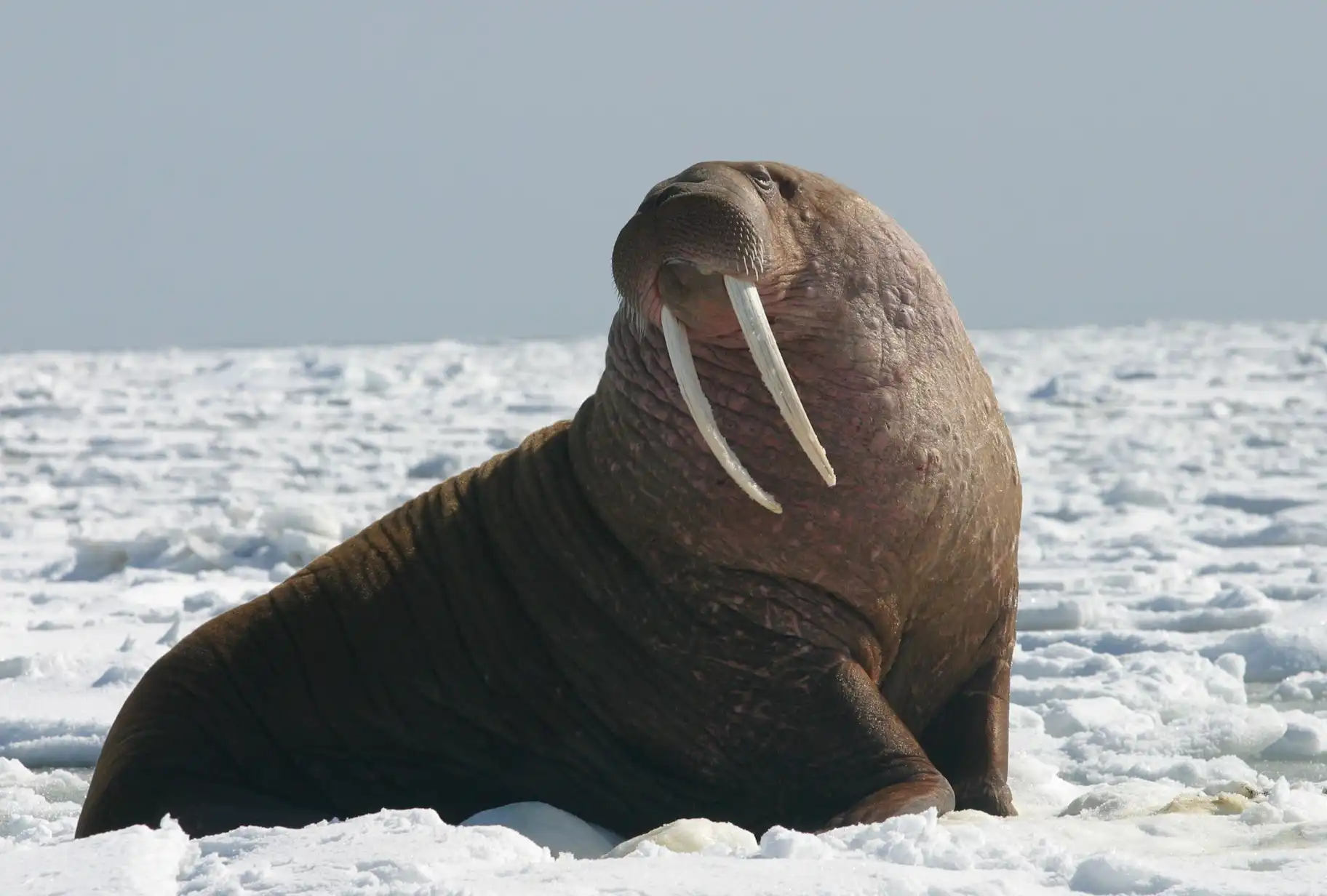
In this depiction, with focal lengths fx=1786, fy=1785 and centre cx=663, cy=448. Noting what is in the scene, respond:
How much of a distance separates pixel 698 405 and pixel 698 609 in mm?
520

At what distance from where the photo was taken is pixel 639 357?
396 centimetres

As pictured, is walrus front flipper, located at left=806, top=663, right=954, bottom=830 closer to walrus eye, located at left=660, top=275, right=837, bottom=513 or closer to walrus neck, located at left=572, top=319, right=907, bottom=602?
walrus neck, located at left=572, top=319, right=907, bottom=602

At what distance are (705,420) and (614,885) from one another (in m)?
1.25

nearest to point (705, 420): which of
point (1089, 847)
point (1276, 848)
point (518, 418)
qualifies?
point (1089, 847)

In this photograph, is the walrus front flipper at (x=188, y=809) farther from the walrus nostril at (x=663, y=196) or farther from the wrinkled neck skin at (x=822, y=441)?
the walrus nostril at (x=663, y=196)

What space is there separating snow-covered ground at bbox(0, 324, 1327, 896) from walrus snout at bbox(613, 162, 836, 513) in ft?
2.80

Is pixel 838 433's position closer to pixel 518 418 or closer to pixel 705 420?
pixel 705 420

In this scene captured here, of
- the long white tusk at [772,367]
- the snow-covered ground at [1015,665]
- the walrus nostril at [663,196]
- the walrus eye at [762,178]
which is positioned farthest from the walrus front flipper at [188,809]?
the walrus eye at [762,178]

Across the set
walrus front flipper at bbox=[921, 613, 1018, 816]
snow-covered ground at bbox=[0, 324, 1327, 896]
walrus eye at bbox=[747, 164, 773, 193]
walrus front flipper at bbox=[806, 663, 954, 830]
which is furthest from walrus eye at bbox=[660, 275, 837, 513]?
snow-covered ground at bbox=[0, 324, 1327, 896]

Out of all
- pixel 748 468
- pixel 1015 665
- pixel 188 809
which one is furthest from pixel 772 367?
pixel 1015 665

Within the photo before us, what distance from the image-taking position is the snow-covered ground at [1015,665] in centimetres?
266

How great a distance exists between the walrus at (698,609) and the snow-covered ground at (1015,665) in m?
0.28

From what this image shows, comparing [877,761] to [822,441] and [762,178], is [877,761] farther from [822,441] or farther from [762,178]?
[762,178]

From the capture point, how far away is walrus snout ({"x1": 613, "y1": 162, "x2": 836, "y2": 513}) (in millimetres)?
3516
